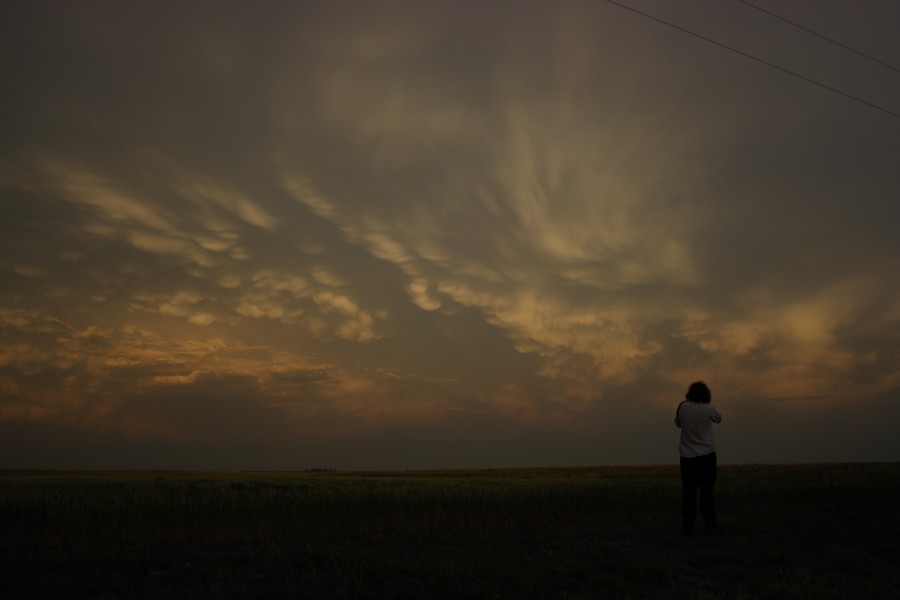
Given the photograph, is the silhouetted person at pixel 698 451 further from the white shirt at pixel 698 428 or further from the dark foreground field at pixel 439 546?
the dark foreground field at pixel 439 546

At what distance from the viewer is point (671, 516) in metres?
15.1

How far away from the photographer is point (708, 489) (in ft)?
39.0

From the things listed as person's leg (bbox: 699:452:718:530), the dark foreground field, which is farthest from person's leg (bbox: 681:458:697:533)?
the dark foreground field

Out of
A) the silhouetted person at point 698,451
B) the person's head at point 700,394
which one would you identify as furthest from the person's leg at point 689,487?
the person's head at point 700,394

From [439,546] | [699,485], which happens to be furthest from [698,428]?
[439,546]

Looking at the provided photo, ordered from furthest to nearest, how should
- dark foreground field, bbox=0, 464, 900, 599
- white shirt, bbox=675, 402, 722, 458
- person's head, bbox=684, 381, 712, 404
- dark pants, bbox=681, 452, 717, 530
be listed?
person's head, bbox=684, 381, 712, 404 < white shirt, bbox=675, 402, 722, 458 < dark pants, bbox=681, 452, 717, 530 < dark foreground field, bbox=0, 464, 900, 599

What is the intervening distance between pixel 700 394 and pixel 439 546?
5.73m

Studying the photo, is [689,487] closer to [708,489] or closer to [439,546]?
[708,489]

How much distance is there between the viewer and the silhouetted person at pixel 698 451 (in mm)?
11922

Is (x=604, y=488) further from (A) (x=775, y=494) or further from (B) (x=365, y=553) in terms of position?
(B) (x=365, y=553)

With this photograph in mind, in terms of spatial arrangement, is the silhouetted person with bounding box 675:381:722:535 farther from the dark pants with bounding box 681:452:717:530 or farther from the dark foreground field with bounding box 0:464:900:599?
the dark foreground field with bounding box 0:464:900:599

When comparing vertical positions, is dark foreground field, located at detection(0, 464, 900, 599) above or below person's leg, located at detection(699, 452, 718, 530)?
below

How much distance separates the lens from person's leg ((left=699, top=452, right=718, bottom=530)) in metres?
11.8

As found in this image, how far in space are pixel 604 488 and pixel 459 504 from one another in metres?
4.86
